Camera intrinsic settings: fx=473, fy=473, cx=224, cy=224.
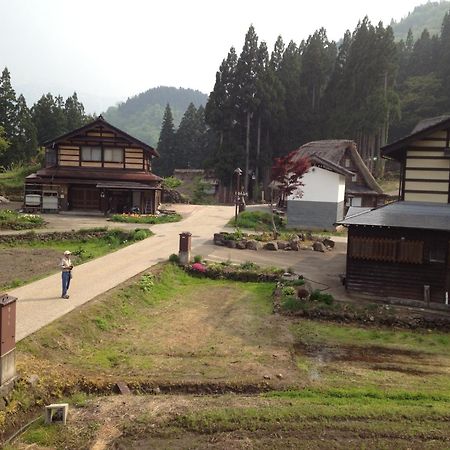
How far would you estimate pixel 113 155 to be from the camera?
114 ft

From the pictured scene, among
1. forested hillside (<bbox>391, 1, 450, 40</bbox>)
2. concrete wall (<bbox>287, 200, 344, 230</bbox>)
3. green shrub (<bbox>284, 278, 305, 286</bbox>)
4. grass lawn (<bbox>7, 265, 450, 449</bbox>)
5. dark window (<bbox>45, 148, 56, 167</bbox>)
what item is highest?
forested hillside (<bbox>391, 1, 450, 40</bbox>)

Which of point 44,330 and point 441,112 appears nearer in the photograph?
point 44,330

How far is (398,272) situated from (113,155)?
80.9 feet

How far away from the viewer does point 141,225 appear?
28.5 m

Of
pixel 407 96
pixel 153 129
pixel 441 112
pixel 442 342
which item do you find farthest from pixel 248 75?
pixel 153 129

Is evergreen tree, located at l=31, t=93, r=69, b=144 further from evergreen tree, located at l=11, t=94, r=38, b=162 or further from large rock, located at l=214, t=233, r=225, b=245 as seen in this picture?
large rock, located at l=214, t=233, r=225, b=245

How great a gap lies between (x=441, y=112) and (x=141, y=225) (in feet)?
141

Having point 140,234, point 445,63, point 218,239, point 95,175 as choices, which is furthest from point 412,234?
point 445,63

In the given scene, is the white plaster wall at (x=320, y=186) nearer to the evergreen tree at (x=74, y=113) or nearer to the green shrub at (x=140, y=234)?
the green shrub at (x=140, y=234)

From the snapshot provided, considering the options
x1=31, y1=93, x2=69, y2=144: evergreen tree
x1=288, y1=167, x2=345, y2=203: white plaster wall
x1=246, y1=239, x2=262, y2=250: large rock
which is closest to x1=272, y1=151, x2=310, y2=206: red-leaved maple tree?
x1=246, y1=239, x2=262, y2=250: large rock

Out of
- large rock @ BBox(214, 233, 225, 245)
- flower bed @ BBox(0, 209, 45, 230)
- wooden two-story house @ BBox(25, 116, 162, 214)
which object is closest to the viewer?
large rock @ BBox(214, 233, 225, 245)

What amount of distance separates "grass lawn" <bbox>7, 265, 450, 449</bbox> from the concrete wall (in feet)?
57.9

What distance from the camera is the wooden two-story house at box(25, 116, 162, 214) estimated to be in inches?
1308

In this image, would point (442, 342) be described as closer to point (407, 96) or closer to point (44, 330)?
point (44, 330)
